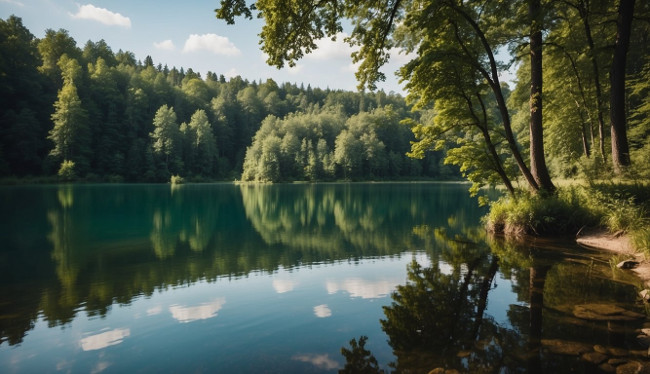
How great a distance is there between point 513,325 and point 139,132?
9716 cm

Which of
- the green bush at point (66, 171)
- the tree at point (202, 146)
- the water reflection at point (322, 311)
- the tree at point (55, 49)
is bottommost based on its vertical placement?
the water reflection at point (322, 311)

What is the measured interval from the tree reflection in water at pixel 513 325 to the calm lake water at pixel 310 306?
0.09 ft

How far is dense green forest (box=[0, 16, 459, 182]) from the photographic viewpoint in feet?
214

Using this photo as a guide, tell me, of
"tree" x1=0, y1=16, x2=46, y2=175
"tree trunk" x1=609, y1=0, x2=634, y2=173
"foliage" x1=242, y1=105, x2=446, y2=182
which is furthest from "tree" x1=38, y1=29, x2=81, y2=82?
"tree trunk" x1=609, y1=0, x2=634, y2=173

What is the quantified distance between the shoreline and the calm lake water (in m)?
→ 0.56

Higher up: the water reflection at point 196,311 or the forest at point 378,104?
the forest at point 378,104

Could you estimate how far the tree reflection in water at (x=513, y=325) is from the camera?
4812 millimetres

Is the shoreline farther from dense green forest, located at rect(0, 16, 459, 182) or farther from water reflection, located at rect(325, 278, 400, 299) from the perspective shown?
dense green forest, located at rect(0, 16, 459, 182)

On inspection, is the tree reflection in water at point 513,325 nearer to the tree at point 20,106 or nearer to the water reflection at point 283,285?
the water reflection at point 283,285

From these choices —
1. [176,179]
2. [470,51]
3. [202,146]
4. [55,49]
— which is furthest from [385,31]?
[55,49]

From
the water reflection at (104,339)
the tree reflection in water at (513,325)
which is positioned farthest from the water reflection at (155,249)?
the tree reflection in water at (513,325)

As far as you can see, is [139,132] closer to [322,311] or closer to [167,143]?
[167,143]

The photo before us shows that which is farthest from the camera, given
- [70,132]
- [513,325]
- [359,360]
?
[70,132]

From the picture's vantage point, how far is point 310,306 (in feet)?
25.6
